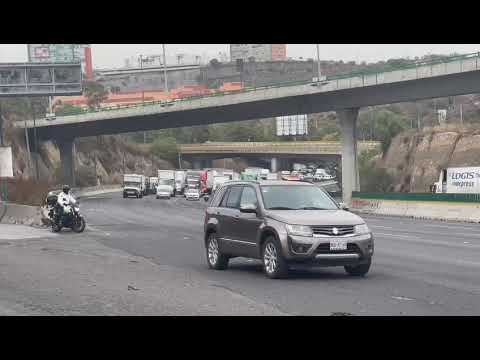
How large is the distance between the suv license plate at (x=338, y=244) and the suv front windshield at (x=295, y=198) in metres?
1.19

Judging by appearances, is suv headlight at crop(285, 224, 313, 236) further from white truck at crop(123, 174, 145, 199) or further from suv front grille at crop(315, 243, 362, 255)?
white truck at crop(123, 174, 145, 199)

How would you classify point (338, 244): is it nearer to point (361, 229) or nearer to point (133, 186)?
point (361, 229)

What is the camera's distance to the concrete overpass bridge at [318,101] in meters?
53.3

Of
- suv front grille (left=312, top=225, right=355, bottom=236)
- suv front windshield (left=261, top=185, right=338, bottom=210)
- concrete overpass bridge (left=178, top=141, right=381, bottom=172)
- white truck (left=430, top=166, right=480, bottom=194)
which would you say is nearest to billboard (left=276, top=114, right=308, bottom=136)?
concrete overpass bridge (left=178, top=141, right=381, bottom=172)

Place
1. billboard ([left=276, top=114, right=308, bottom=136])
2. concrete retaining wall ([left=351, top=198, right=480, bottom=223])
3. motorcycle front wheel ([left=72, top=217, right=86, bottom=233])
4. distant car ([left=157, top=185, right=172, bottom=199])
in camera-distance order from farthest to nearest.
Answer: billboard ([left=276, top=114, right=308, bottom=136]), distant car ([left=157, top=185, right=172, bottom=199]), concrete retaining wall ([left=351, top=198, right=480, bottom=223]), motorcycle front wheel ([left=72, top=217, right=86, bottom=233])

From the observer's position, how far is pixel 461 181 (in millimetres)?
50594

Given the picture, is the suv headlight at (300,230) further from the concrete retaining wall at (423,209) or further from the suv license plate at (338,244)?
the concrete retaining wall at (423,209)

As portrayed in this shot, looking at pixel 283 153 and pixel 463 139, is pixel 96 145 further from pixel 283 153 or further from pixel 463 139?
pixel 463 139

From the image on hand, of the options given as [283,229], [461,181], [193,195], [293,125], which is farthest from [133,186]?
[283,229]

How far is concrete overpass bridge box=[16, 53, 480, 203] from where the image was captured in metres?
53.3

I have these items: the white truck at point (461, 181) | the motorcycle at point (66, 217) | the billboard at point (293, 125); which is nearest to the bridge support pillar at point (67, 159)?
the billboard at point (293, 125)

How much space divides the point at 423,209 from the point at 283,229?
31.3 m
